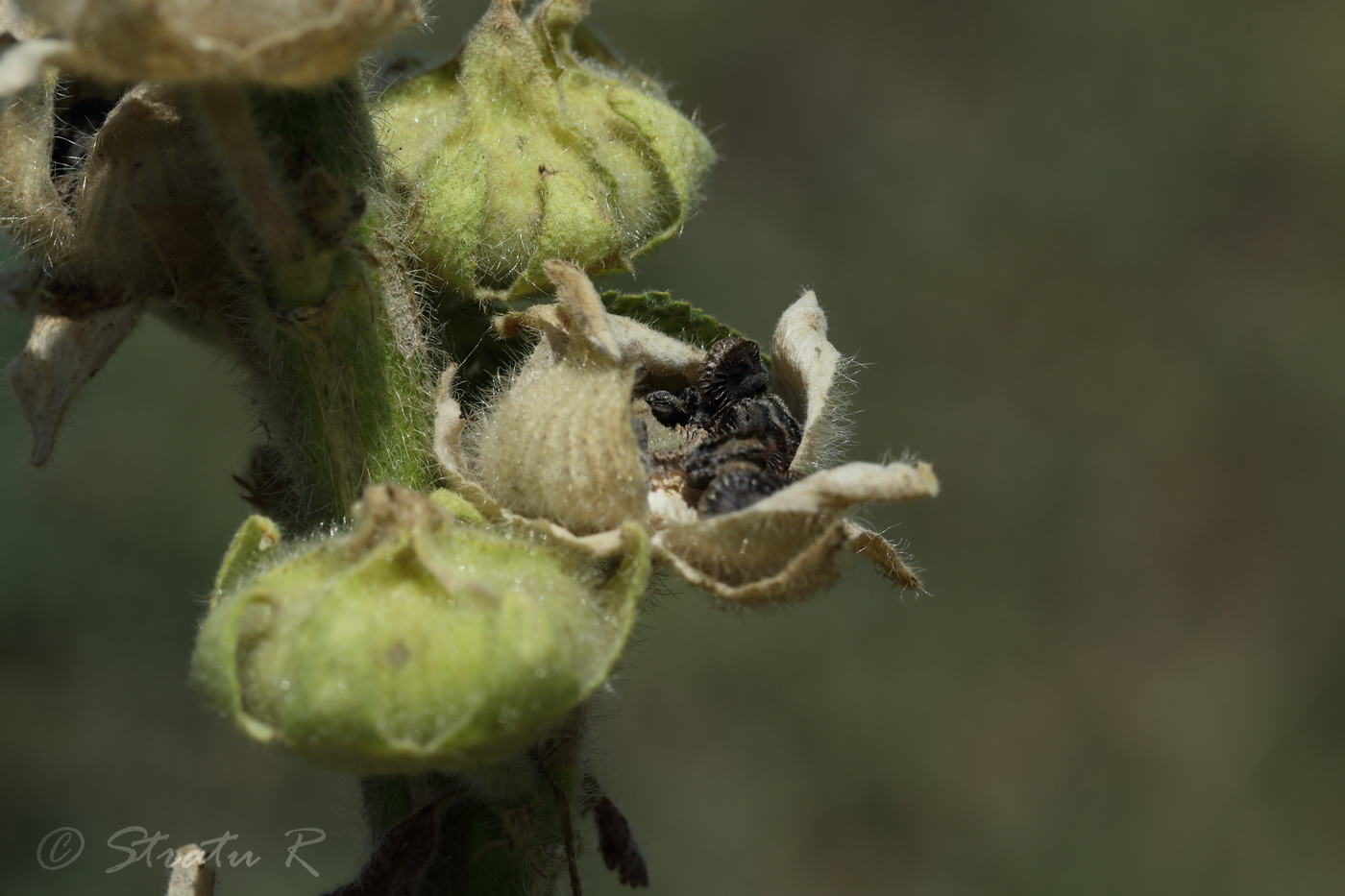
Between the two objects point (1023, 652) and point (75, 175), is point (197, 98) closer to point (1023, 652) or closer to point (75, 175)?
point (75, 175)

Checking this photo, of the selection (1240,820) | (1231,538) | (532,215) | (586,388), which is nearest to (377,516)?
(586,388)

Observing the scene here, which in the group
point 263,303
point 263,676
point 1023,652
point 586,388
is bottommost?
point 1023,652

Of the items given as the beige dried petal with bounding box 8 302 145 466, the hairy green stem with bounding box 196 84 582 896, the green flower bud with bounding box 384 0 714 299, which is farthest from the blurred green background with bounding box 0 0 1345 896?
the green flower bud with bounding box 384 0 714 299

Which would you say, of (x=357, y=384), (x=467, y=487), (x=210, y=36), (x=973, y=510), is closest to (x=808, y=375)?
(x=467, y=487)

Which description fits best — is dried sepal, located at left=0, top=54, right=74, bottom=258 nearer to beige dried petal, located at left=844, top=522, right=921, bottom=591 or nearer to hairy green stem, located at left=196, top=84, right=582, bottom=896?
hairy green stem, located at left=196, top=84, right=582, bottom=896

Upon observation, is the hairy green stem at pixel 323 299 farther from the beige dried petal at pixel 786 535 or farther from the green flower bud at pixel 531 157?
the beige dried petal at pixel 786 535
